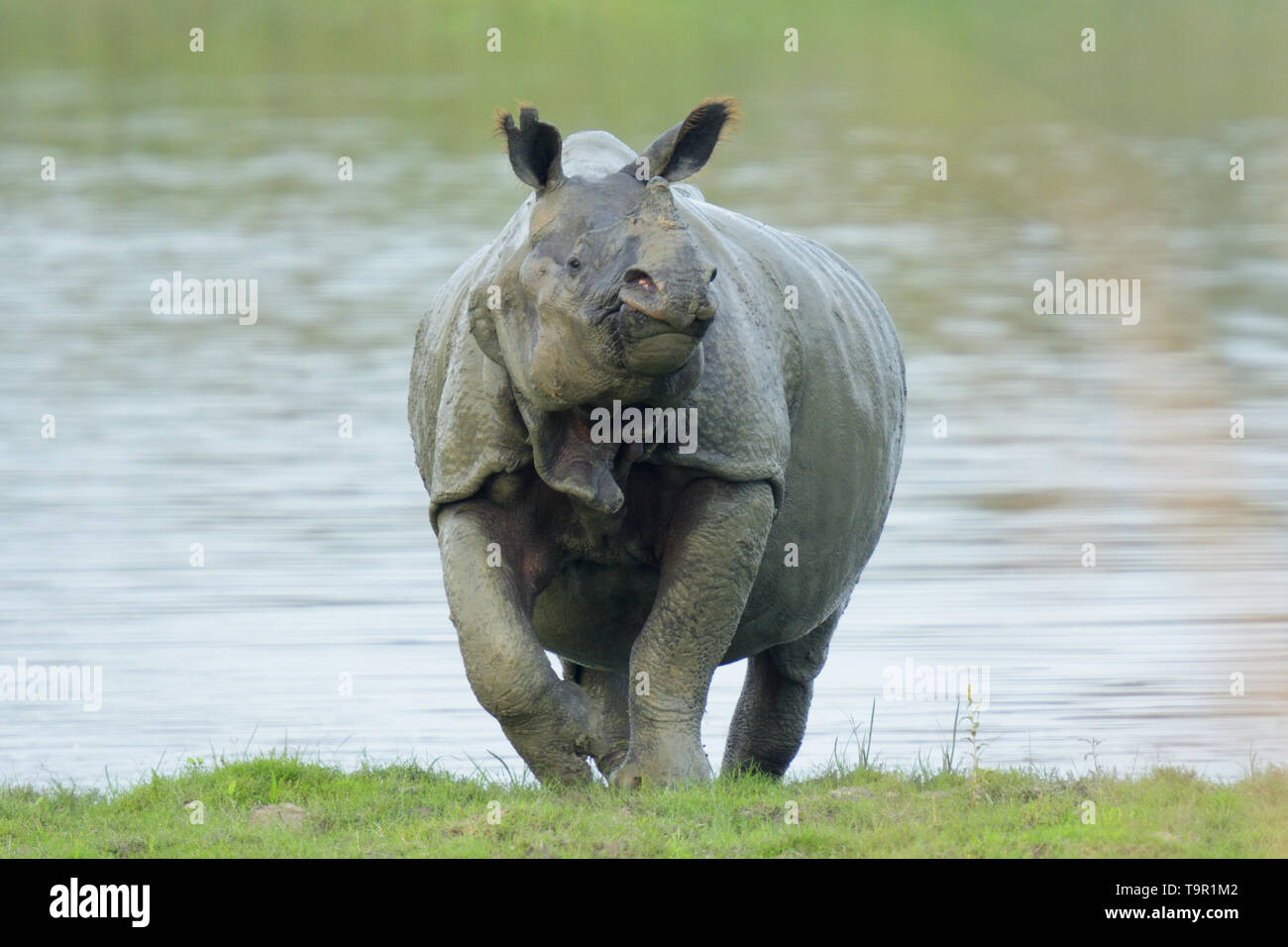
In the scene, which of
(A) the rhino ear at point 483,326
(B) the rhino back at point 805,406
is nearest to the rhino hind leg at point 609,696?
(B) the rhino back at point 805,406

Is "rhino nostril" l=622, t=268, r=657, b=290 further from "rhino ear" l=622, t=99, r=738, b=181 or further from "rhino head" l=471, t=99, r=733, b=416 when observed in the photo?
"rhino ear" l=622, t=99, r=738, b=181

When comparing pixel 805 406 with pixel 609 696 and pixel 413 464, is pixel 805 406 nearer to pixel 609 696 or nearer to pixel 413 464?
pixel 609 696

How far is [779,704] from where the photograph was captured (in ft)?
34.3

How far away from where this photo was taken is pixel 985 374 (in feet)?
64.3

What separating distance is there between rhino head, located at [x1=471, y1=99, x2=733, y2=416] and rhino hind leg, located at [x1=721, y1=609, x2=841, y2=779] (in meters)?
2.74

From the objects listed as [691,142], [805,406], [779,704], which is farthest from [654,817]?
[779,704]

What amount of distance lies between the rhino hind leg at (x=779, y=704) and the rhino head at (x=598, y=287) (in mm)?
2736

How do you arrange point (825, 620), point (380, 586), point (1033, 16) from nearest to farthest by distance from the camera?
point (825, 620) → point (380, 586) → point (1033, 16)

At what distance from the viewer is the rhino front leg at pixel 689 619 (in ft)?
27.8

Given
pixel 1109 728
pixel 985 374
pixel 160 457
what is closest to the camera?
pixel 1109 728

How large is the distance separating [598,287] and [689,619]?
1.45 metres
